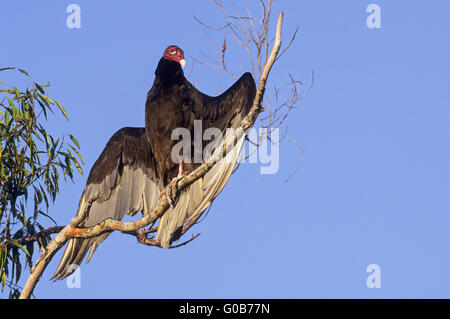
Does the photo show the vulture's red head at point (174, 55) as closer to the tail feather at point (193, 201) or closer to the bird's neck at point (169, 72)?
the bird's neck at point (169, 72)

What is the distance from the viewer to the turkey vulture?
670cm

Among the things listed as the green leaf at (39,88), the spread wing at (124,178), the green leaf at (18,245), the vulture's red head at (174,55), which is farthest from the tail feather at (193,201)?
the green leaf at (39,88)

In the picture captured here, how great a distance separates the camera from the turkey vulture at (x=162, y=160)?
670 cm

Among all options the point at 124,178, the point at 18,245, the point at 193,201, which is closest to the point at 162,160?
the point at 124,178

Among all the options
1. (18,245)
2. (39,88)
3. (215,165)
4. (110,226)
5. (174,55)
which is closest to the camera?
(110,226)

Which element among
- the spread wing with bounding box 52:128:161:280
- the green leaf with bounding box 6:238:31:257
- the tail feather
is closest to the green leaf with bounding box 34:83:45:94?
the spread wing with bounding box 52:128:161:280

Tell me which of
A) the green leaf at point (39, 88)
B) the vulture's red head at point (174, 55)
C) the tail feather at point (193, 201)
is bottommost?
the tail feather at point (193, 201)

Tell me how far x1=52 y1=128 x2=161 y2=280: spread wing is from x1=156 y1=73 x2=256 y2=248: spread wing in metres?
0.73

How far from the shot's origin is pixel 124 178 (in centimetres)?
741

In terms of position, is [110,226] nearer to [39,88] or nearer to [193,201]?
[193,201]

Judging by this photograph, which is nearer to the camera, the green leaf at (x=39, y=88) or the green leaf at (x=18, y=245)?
the green leaf at (x=18, y=245)

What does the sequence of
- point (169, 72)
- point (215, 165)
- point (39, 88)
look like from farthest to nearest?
point (39, 88)
point (169, 72)
point (215, 165)

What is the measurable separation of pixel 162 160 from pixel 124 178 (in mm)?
520

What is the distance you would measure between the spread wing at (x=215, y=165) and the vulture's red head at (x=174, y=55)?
27 cm
